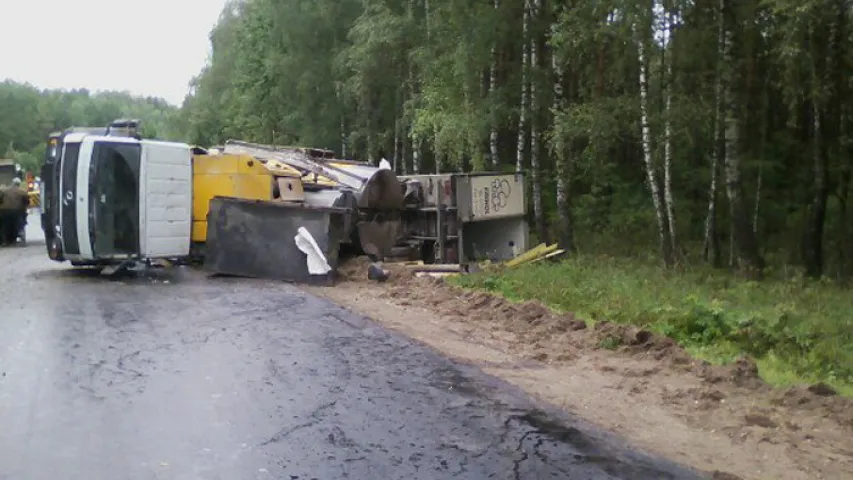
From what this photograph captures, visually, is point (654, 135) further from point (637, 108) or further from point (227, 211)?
point (227, 211)

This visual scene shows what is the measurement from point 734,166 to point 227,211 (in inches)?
379

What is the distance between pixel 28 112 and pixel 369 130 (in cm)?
11521

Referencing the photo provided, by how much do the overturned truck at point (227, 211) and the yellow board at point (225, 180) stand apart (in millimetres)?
20

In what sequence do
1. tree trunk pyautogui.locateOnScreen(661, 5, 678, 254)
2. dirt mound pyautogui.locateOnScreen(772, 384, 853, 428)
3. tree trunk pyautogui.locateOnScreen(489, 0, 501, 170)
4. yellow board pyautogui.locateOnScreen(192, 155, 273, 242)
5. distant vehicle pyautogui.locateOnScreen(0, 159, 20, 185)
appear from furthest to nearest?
distant vehicle pyautogui.locateOnScreen(0, 159, 20, 185) < tree trunk pyautogui.locateOnScreen(489, 0, 501, 170) < tree trunk pyautogui.locateOnScreen(661, 5, 678, 254) < yellow board pyautogui.locateOnScreen(192, 155, 273, 242) < dirt mound pyautogui.locateOnScreen(772, 384, 853, 428)

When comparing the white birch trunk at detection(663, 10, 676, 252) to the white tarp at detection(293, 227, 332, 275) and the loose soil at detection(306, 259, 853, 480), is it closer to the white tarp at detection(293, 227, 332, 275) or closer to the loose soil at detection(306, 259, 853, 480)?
the loose soil at detection(306, 259, 853, 480)

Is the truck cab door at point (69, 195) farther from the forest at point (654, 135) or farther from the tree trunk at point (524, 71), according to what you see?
the tree trunk at point (524, 71)

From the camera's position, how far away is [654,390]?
→ 25.1 ft

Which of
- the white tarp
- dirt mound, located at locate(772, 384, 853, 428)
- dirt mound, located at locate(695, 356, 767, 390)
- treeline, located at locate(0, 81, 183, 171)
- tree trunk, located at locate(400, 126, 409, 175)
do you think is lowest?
dirt mound, located at locate(772, 384, 853, 428)

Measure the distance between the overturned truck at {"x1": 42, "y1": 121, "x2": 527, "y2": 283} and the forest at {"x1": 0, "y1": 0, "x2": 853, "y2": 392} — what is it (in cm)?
263

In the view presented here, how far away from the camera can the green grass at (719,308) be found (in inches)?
356

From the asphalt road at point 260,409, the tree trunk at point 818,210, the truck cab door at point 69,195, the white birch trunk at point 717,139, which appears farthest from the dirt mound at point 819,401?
the tree trunk at point 818,210

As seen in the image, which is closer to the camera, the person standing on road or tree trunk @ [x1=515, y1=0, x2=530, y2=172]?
tree trunk @ [x1=515, y1=0, x2=530, y2=172]

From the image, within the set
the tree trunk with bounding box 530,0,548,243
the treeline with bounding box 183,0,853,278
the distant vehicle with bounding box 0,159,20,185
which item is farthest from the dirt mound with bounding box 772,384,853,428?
the distant vehicle with bounding box 0,159,20,185

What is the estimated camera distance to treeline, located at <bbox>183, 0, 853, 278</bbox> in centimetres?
1680
